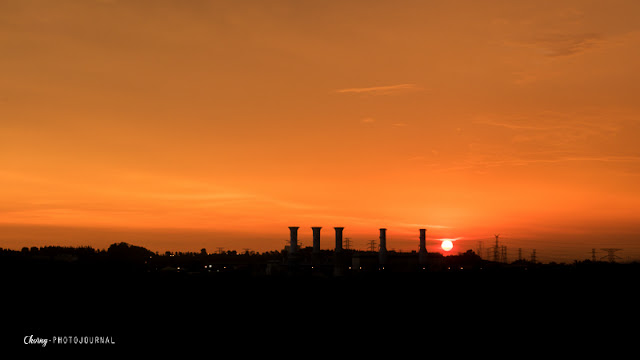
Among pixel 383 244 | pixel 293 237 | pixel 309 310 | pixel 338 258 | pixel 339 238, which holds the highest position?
pixel 293 237

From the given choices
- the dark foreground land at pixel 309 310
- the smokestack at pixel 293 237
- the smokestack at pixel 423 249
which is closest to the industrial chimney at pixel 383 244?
the dark foreground land at pixel 309 310

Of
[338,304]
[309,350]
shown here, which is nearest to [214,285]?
[338,304]

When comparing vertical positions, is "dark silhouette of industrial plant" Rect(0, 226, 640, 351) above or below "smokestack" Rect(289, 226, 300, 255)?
below

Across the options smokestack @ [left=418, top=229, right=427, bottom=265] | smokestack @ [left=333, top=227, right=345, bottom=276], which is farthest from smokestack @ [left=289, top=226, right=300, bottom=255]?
smokestack @ [left=418, top=229, right=427, bottom=265]

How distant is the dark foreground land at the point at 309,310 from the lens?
193 ft

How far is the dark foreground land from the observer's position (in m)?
58.8

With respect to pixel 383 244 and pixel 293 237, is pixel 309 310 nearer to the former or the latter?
pixel 293 237

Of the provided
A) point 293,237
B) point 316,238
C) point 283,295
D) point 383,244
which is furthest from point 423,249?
point 283,295

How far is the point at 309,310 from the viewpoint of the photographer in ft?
274

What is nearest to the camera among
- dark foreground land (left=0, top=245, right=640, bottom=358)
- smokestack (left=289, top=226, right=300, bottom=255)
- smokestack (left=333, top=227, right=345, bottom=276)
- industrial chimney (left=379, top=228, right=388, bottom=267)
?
dark foreground land (left=0, top=245, right=640, bottom=358)

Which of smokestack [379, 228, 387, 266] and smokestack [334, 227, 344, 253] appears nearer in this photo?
smokestack [334, 227, 344, 253]

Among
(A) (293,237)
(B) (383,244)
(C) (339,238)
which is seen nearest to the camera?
(A) (293,237)

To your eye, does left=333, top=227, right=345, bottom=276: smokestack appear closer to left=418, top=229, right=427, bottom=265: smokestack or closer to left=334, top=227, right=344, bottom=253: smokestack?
left=334, top=227, right=344, bottom=253: smokestack

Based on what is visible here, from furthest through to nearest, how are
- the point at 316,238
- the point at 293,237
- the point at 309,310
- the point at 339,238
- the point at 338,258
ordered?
1. the point at 316,238
2. the point at 339,238
3. the point at 293,237
4. the point at 338,258
5. the point at 309,310
